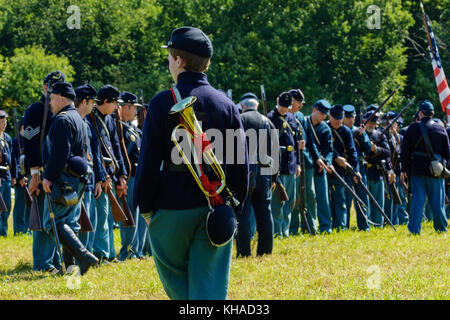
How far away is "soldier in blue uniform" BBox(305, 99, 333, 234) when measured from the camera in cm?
1090

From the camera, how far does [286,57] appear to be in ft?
101

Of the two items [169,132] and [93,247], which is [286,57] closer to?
[93,247]

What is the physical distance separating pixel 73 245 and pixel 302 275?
7.55 feet

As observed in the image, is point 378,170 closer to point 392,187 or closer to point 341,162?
point 392,187

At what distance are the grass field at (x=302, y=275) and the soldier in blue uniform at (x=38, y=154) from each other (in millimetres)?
228

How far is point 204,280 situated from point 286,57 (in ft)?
90.7

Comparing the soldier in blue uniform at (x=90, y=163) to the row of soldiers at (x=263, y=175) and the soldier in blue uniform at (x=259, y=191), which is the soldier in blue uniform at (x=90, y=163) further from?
the soldier in blue uniform at (x=259, y=191)

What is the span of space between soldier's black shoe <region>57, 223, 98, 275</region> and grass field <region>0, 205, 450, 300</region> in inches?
7.8

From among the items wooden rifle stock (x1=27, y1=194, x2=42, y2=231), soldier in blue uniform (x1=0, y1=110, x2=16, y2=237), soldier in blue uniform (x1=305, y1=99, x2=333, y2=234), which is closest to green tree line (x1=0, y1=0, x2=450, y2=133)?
soldier in blue uniform (x1=0, y1=110, x2=16, y2=237)

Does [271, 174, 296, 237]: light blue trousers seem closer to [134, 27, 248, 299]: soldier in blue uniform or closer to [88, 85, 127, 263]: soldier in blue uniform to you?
[88, 85, 127, 263]: soldier in blue uniform

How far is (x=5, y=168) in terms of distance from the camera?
1220 centimetres

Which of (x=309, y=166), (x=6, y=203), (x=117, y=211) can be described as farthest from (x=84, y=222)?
(x=6, y=203)

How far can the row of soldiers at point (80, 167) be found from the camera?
6.84m

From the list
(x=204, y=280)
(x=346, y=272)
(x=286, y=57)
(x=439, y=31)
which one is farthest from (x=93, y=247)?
(x=439, y=31)
